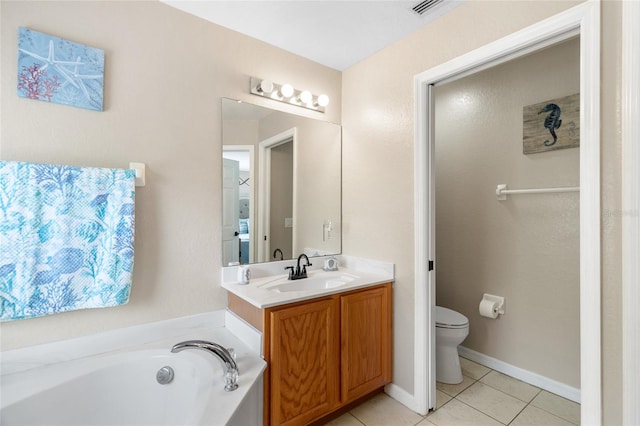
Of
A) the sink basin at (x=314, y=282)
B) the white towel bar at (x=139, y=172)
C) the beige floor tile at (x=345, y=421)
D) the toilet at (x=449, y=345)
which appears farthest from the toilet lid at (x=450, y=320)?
the white towel bar at (x=139, y=172)

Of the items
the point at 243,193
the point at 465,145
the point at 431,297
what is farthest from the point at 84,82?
the point at 465,145

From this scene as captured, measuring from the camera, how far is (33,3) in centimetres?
142

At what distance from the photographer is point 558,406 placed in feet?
6.63

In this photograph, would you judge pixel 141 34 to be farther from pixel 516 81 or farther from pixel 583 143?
pixel 516 81

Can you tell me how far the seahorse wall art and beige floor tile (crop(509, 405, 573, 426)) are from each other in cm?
178

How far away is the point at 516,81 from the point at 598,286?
183 cm

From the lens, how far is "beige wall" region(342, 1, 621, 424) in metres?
1.22

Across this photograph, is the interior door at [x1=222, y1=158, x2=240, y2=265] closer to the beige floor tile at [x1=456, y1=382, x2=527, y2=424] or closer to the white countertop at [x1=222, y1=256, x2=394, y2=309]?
the white countertop at [x1=222, y1=256, x2=394, y2=309]

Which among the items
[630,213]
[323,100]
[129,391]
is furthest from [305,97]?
[129,391]

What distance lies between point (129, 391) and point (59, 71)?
5.22 feet

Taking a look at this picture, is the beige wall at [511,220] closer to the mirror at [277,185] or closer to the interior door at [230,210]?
the mirror at [277,185]

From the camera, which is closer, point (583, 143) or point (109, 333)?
point (583, 143)

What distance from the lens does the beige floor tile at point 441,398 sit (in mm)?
2027

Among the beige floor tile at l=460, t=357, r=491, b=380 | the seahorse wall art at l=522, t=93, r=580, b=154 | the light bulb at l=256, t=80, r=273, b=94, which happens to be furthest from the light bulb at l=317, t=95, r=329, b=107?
the beige floor tile at l=460, t=357, r=491, b=380
